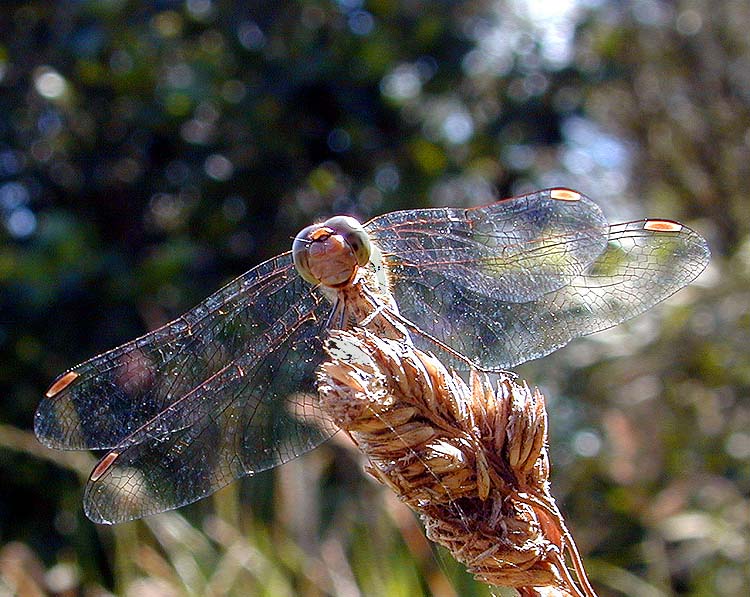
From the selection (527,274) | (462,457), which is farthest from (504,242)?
(462,457)

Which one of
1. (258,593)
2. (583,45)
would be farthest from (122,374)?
(583,45)

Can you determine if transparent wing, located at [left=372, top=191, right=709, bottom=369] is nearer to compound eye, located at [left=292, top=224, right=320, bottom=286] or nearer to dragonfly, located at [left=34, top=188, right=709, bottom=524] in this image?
dragonfly, located at [left=34, top=188, right=709, bottom=524]

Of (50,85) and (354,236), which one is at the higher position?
(50,85)

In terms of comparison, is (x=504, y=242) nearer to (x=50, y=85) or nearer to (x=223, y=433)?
(x=223, y=433)

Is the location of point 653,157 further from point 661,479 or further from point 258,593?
point 258,593

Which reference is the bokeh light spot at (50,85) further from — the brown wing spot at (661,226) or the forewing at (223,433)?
the brown wing spot at (661,226)

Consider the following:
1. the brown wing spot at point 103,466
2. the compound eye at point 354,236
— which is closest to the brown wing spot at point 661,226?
the compound eye at point 354,236
